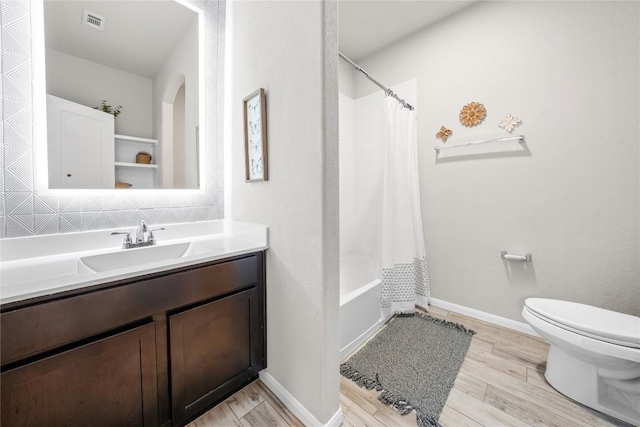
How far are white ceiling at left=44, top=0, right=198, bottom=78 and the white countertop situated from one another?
93 centimetres

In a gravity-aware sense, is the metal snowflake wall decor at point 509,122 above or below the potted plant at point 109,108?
above

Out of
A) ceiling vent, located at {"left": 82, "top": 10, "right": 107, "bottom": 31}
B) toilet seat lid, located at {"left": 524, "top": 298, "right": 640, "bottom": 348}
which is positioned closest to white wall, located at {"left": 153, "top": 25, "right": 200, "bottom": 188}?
ceiling vent, located at {"left": 82, "top": 10, "right": 107, "bottom": 31}

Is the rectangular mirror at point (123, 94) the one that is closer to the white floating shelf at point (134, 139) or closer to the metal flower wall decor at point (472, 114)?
the white floating shelf at point (134, 139)

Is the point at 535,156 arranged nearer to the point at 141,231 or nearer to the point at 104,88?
the point at 141,231

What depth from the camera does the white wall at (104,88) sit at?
3.91 feet

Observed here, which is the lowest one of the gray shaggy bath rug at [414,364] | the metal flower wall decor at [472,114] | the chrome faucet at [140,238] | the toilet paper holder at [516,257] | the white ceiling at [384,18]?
the gray shaggy bath rug at [414,364]

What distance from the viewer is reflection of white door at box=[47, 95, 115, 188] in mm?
1188

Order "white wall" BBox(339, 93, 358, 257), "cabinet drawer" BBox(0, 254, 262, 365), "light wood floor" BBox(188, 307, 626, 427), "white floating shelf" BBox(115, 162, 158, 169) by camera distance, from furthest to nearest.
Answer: "white wall" BBox(339, 93, 358, 257), "white floating shelf" BBox(115, 162, 158, 169), "light wood floor" BBox(188, 307, 626, 427), "cabinet drawer" BBox(0, 254, 262, 365)

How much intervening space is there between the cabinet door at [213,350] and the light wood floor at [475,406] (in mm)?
110

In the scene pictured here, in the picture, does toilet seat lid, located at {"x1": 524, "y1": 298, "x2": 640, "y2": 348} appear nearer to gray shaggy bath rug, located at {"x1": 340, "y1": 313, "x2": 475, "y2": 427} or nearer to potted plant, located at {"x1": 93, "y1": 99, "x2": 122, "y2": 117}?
gray shaggy bath rug, located at {"x1": 340, "y1": 313, "x2": 475, "y2": 427}

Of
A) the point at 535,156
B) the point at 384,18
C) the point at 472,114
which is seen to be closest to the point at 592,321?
the point at 535,156

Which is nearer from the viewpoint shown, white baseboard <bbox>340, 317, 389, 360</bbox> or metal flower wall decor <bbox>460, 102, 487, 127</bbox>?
white baseboard <bbox>340, 317, 389, 360</bbox>

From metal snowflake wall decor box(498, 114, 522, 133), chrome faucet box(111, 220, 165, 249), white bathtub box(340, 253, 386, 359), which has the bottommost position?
white bathtub box(340, 253, 386, 359)

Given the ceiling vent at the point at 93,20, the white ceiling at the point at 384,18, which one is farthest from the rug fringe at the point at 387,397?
the white ceiling at the point at 384,18
